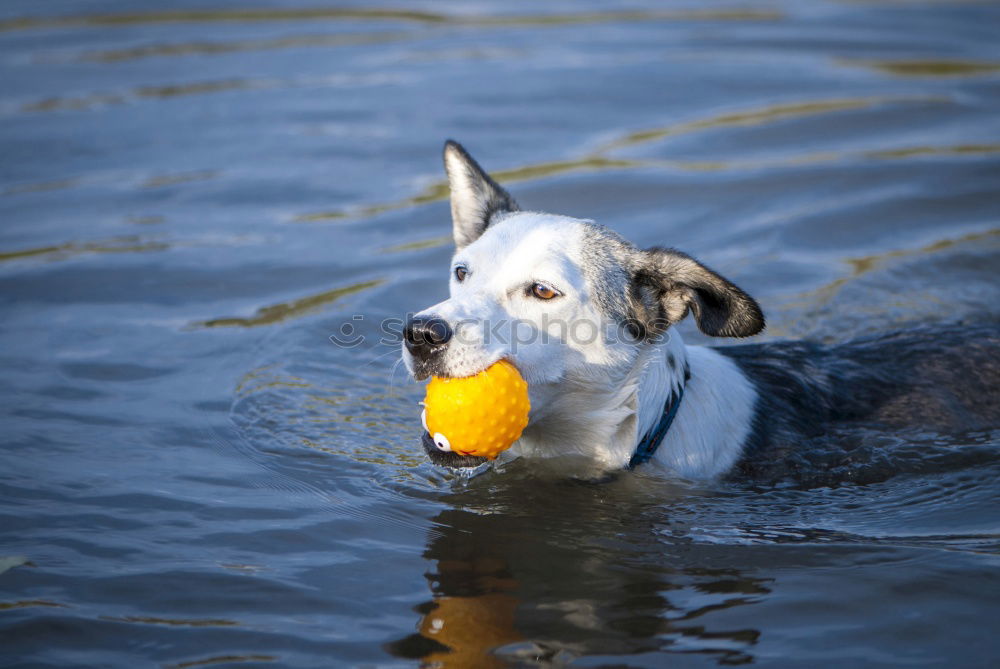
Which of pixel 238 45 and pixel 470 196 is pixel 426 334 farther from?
pixel 238 45

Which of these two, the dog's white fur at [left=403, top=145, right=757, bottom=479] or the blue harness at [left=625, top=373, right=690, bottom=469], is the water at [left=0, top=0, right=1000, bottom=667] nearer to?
the blue harness at [left=625, top=373, right=690, bottom=469]

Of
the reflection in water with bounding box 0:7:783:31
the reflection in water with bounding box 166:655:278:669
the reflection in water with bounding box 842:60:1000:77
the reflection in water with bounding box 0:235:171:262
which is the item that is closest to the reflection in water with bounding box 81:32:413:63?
the reflection in water with bounding box 0:7:783:31

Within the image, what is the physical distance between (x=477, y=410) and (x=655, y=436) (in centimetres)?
126

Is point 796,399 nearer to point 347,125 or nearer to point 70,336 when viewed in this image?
point 70,336

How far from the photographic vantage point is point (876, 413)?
280 inches

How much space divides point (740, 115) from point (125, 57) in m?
8.17

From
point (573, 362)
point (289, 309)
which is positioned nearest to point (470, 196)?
point (573, 362)

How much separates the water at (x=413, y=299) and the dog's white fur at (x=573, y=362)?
0.28 m

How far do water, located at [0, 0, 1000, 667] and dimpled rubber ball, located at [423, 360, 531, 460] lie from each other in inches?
26.0

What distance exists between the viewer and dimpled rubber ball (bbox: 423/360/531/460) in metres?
5.75

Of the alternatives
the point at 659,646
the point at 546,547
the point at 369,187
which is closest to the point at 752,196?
the point at 369,187

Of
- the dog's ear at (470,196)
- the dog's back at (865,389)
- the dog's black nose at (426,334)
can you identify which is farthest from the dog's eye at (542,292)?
the dog's back at (865,389)

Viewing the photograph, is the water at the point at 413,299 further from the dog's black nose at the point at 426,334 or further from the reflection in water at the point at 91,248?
the dog's black nose at the point at 426,334

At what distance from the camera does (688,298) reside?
6352 millimetres
